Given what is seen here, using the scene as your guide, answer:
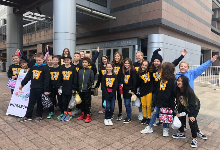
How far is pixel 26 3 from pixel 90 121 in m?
14.8

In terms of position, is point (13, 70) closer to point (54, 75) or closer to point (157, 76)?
point (54, 75)

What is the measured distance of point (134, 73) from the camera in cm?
449

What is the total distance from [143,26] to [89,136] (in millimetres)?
10236

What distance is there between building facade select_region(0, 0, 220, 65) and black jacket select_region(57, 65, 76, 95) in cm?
798

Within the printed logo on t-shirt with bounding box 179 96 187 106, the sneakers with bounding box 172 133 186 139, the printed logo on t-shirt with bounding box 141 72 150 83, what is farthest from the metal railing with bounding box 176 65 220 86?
the printed logo on t-shirt with bounding box 179 96 187 106

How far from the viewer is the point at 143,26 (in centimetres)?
1226

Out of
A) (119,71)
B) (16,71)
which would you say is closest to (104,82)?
(119,71)

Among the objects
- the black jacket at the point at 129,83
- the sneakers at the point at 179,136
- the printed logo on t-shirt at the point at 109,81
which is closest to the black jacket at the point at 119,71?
the black jacket at the point at 129,83

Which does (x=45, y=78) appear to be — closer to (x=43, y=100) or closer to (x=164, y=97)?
(x=43, y=100)

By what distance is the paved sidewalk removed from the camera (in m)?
3.23

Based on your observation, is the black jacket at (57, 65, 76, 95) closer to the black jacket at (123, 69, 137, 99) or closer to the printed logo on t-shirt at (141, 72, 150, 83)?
the black jacket at (123, 69, 137, 99)

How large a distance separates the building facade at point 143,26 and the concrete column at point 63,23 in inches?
85.2

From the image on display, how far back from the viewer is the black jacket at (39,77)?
4605 millimetres

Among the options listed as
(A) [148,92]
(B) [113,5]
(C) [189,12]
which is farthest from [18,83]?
(C) [189,12]
